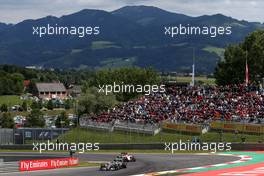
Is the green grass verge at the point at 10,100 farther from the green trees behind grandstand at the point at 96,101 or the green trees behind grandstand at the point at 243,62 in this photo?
the green trees behind grandstand at the point at 243,62

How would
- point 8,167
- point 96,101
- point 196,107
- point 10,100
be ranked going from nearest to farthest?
point 8,167 < point 196,107 < point 96,101 < point 10,100

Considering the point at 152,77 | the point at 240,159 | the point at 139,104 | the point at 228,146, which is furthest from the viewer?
the point at 152,77

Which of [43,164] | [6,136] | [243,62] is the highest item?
[243,62]

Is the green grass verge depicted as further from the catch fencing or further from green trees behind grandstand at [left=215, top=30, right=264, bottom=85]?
the catch fencing

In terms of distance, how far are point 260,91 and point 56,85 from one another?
11785cm

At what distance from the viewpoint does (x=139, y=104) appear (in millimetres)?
62094

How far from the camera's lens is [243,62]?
88062 millimetres

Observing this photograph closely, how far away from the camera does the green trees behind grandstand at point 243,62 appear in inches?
3287

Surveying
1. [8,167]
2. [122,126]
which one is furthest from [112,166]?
[122,126]

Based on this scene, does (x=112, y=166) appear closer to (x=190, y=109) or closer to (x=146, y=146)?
(x=146, y=146)

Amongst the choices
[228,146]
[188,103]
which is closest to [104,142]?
[188,103]

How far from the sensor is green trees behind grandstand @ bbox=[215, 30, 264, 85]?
83.5m

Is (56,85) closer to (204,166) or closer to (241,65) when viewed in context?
(241,65)

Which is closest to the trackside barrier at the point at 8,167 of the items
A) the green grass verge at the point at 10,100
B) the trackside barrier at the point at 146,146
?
the trackside barrier at the point at 146,146
